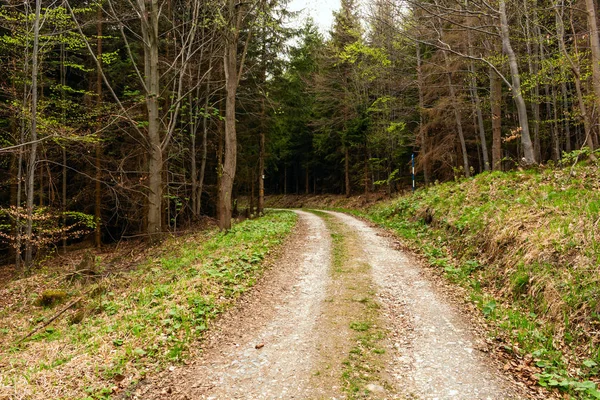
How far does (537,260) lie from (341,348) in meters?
4.13

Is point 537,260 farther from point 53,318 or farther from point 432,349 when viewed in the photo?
point 53,318

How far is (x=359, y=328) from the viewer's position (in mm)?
5434

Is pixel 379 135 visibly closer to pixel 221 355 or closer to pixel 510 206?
pixel 510 206

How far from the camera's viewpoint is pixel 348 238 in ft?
Result: 40.0

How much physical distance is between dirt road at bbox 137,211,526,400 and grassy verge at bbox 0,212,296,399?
0.45 meters

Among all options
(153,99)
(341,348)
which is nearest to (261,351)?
(341,348)

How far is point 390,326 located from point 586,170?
7.26 m

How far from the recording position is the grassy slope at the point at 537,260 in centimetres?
464

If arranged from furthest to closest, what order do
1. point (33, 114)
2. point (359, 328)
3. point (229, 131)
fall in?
1. point (229, 131)
2. point (33, 114)
3. point (359, 328)

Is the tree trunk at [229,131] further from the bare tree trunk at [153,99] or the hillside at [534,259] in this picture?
the hillside at [534,259]

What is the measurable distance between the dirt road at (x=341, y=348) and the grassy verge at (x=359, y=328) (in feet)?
0.05

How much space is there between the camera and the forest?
11727mm

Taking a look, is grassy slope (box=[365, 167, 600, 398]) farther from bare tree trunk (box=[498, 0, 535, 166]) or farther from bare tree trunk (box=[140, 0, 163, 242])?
bare tree trunk (box=[140, 0, 163, 242])

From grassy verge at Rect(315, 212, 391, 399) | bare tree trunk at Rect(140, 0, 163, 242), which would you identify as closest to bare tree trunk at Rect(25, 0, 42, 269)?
bare tree trunk at Rect(140, 0, 163, 242)
